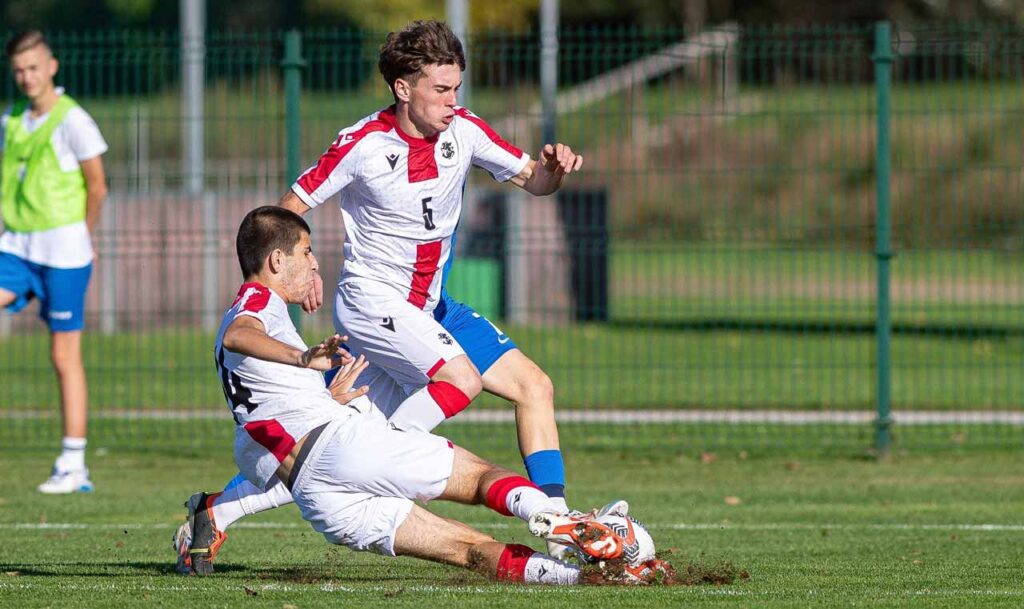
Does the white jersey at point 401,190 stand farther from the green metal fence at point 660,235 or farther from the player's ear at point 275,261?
the green metal fence at point 660,235

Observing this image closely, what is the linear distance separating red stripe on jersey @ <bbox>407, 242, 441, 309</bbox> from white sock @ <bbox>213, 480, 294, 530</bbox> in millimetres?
1042

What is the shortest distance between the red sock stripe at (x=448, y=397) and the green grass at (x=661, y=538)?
2.29 feet

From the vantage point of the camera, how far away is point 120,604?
6227mm

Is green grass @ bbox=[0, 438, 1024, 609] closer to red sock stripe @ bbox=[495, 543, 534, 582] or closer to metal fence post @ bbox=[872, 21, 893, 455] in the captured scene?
red sock stripe @ bbox=[495, 543, 534, 582]

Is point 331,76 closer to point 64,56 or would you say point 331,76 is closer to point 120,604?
point 64,56

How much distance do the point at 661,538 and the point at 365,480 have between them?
2.45m

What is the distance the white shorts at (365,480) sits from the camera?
251 inches

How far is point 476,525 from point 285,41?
413cm

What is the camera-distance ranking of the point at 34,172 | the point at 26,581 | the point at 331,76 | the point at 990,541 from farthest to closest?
the point at 331,76
the point at 34,172
the point at 990,541
the point at 26,581

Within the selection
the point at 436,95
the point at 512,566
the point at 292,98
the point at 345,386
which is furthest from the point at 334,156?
the point at 292,98

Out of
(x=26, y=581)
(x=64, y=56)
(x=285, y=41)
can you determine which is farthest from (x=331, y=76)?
(x=26, y=581)

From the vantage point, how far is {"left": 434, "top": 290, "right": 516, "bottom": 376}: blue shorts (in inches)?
297

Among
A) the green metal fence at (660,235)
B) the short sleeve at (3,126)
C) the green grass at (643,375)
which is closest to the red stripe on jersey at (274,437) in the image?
the short sleeve at (3,126)

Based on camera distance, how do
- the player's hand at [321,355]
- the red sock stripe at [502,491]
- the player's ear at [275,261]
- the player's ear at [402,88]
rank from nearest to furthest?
the player's hand at [321,355]
the red sock stripe at [502,491]
the player's ear at [275,261]
the player's ear at [402,88]
